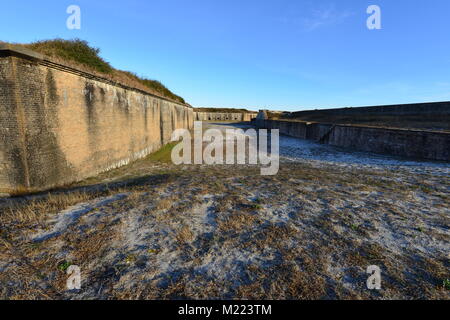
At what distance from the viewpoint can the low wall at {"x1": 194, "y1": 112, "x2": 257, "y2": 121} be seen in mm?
59531

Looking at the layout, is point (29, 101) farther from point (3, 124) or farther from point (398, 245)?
point (398, 245)

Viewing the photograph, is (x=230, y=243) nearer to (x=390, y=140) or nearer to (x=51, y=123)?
(x=51, y=123)

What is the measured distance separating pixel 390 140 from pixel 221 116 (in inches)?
2014

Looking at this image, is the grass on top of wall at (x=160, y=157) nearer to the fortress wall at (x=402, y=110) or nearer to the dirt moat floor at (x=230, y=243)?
the dirt moat floor at (x=230, y=243)

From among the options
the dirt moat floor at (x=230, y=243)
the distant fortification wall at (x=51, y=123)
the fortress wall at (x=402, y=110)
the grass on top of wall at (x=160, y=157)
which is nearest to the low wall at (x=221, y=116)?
the fortress wall at (x=402, y=110)

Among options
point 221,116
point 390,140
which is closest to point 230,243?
point 390,140

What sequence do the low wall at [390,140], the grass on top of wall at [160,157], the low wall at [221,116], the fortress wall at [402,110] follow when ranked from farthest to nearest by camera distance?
the low wall at [221,116] → the fortress wall at [402,110] → the grass on top of wall at [160,157] → the low wall at [390,140]

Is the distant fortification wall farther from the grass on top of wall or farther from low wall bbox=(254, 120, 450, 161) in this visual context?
low wall bbox=(254, 120, 450, 161)

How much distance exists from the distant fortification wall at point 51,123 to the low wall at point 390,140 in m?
17.9

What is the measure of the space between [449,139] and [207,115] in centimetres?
5413

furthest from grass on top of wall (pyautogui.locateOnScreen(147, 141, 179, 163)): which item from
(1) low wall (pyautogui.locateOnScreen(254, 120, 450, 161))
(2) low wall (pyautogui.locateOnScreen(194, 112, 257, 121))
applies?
(2) low wall (pyautogui.locateOnScreen(194, 112, 257, 121))

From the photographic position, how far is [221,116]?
62.0m

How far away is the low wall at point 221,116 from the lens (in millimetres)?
59531
